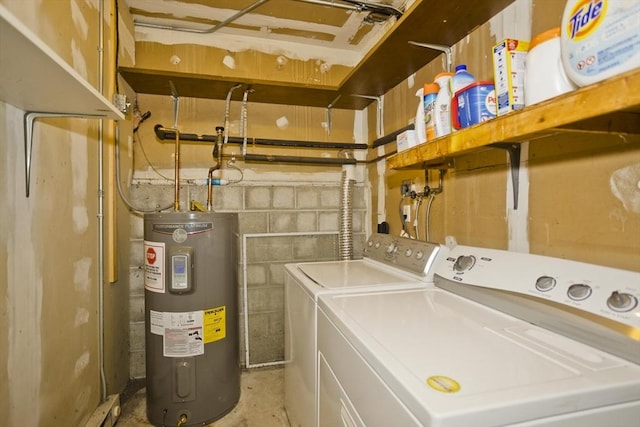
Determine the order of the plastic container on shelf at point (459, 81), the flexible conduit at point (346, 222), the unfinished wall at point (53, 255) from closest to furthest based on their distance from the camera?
the unfinished wall at point (53, 255) → the plastic container on shelf at point (459, 81) → the flexible conduit at point (346, 222)

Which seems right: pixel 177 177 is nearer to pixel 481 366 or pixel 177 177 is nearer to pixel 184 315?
pixel 184 315

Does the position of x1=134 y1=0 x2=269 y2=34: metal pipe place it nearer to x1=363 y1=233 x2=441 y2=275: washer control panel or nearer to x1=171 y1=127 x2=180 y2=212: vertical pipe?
x1=171 y1=127 x2=180 y2=212: vertical pipe

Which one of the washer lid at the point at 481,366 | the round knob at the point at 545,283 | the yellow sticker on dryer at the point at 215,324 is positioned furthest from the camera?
the yellow sticker on dryer at the point at 215,324

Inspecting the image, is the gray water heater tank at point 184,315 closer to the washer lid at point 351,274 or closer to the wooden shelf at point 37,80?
the washer lid at point 351,274

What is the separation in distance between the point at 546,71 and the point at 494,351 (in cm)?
66

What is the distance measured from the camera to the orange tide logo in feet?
1.97

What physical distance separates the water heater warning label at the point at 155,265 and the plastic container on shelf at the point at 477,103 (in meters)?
1.45

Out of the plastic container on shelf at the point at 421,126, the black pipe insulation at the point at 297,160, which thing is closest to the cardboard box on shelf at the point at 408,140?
the plastic container on shelf at the point at 421,126

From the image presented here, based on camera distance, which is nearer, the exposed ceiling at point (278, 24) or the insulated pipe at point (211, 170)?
the exposed ceiling at point (278, 24)

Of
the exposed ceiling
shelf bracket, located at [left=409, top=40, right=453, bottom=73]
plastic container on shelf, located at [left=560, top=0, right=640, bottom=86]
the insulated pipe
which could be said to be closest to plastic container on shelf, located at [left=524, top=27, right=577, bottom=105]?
plastic container on shelf, located at [left=560, top=0, right=640, bottom=86]

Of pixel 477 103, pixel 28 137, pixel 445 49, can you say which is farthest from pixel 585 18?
pixel 28 137

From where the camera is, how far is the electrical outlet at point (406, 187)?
5.92ft

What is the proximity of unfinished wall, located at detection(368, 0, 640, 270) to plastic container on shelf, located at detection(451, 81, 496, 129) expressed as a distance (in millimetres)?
255

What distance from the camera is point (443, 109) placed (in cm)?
115
